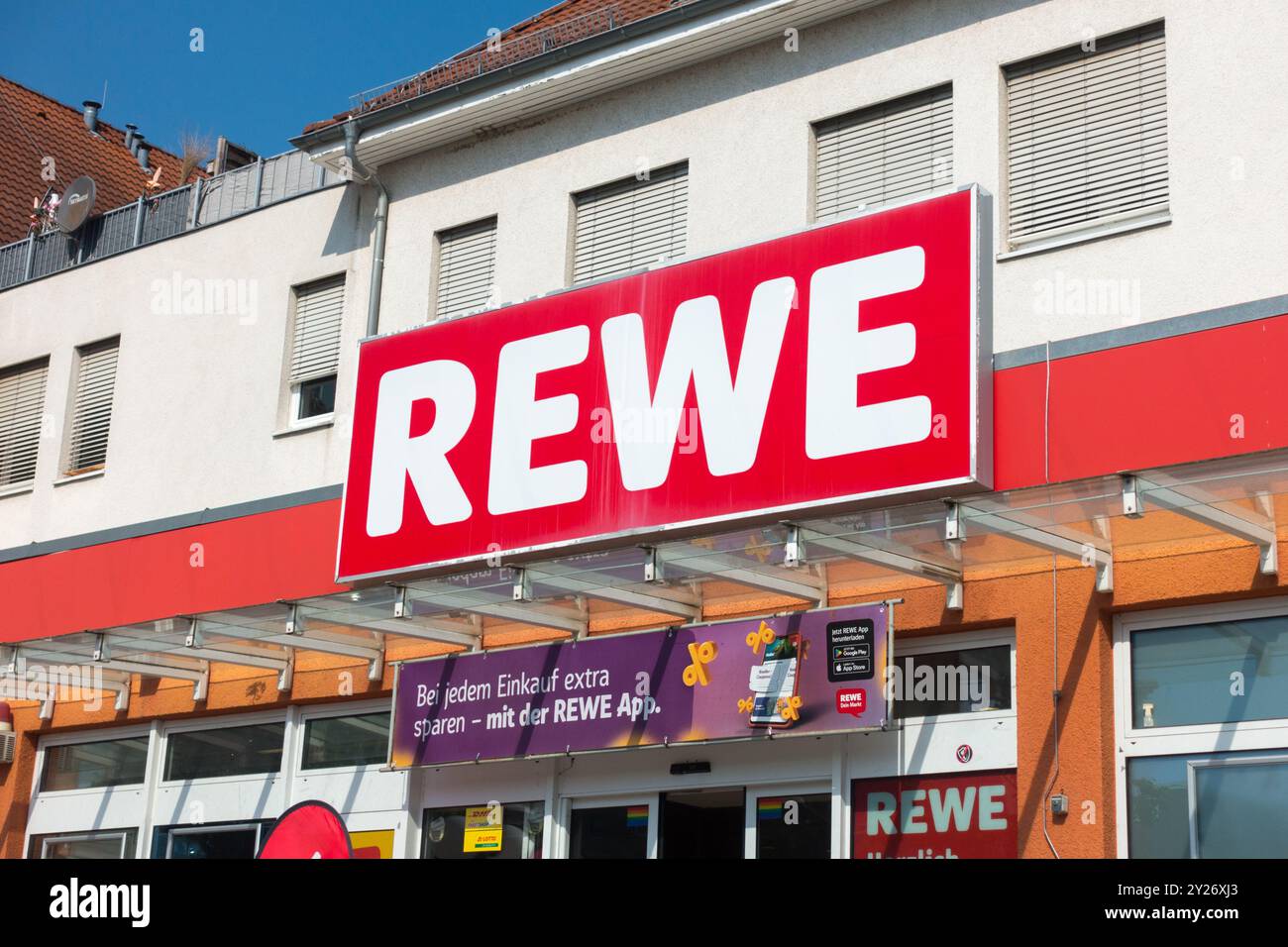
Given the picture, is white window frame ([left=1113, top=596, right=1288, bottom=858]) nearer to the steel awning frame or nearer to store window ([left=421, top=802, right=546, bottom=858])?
the steel awning frame

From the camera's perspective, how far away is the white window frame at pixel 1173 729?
10125mm

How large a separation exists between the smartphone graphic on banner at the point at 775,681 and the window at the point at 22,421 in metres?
10.3

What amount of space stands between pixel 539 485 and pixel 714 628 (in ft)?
5.89

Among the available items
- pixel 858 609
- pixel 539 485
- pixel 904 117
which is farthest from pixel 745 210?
pixel 858 609

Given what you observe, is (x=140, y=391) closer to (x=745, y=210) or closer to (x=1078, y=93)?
(x=745, y=210)

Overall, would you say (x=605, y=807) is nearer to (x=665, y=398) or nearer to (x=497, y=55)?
(x=665, y=398)

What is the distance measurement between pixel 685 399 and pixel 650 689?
2.21 m

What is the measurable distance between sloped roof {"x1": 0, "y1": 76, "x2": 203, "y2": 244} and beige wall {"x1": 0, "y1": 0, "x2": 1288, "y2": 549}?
389cm

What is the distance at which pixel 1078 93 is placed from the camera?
12055mm

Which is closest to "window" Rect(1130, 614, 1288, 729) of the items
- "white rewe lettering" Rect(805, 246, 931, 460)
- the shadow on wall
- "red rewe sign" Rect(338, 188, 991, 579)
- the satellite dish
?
"red rewe sign" Rect(338, 188, 991, 579)

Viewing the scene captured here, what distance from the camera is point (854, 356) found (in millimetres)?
11469

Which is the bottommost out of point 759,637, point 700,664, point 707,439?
point 700,664

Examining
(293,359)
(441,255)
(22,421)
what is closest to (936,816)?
(441,255)

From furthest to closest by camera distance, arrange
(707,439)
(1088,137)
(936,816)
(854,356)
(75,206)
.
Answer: (75,206)
(707,439)
(1088,137)
(854,356)
(936,816)
